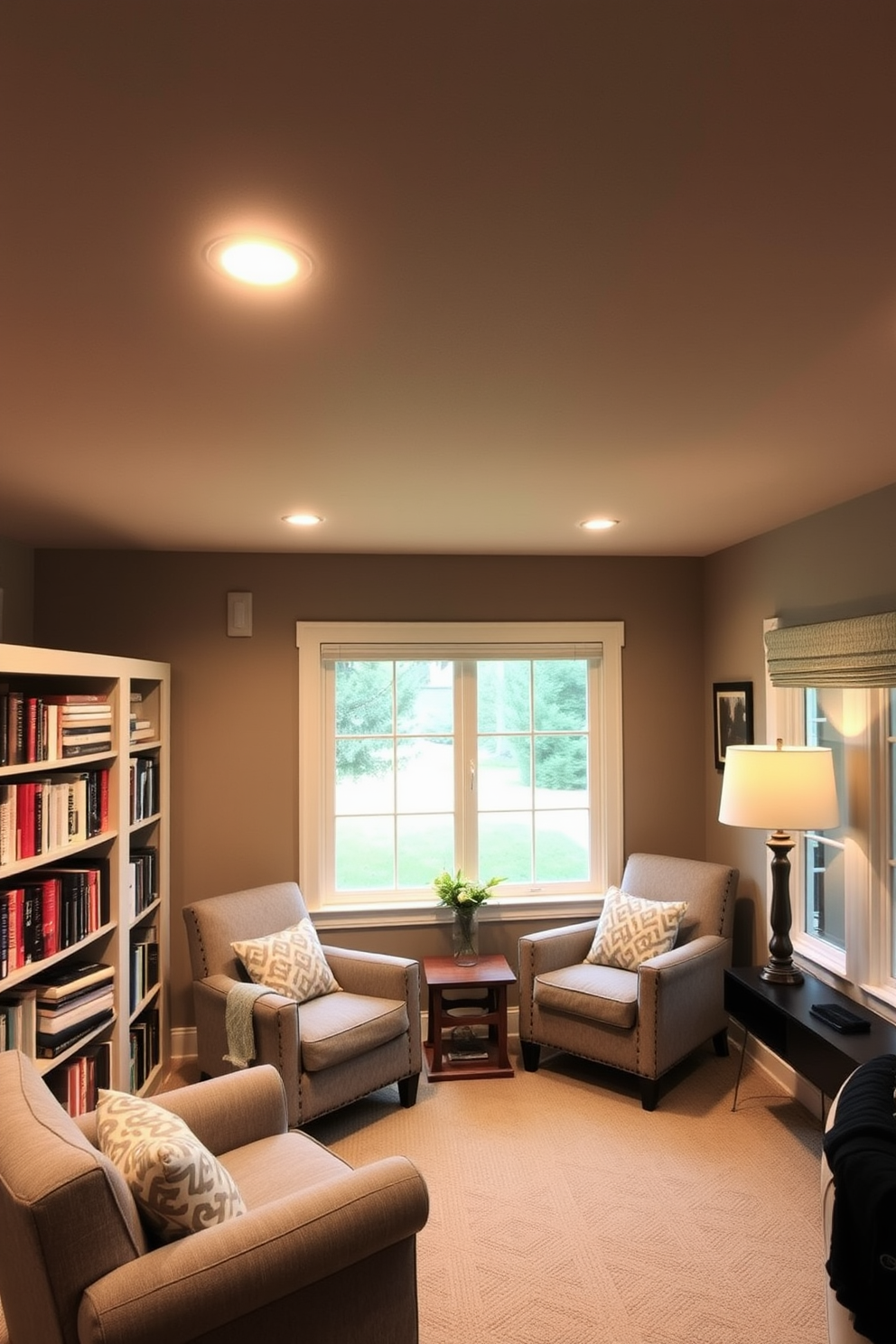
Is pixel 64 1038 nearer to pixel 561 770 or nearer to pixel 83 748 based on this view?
pixel 83 748

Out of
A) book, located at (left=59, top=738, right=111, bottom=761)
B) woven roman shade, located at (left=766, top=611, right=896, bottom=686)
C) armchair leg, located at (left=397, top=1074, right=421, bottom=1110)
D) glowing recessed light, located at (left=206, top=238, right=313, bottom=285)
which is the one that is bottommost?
armchair leg, located at (left=397, top=1074, right=421, bottom=1110)

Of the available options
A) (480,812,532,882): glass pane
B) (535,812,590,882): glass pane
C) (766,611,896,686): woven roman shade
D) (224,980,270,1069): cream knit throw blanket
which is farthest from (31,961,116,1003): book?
(766,611,896,686): woven roman shade

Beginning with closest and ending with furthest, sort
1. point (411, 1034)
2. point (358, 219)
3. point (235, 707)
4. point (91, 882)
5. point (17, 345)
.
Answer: point (358, 219), point (17, 345), point (91, 882), point (411, 1034), point (235, 707)

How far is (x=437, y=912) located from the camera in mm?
4152

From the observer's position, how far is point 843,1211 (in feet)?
5.68

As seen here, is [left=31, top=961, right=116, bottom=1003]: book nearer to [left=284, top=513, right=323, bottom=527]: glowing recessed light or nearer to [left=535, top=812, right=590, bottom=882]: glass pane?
[left=284, top=513, right=323, bottom=527]: glowing recessed light

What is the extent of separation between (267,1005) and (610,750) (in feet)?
7.06

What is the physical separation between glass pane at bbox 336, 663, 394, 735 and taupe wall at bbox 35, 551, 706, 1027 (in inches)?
10.0

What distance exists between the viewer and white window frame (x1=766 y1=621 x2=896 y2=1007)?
9.67ft

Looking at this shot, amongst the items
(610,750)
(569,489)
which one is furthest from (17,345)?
(610,750)

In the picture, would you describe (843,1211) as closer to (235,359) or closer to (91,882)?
(235,359)

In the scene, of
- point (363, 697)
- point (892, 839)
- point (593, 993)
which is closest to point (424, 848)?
point (363, 697)

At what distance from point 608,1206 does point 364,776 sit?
2185 mm

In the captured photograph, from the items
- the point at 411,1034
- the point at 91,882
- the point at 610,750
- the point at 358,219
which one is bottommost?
the point at 411,1034
